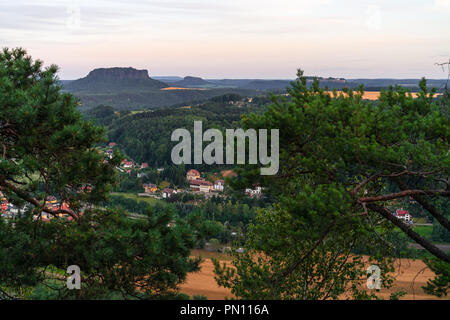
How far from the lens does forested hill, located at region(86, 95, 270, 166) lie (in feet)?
261

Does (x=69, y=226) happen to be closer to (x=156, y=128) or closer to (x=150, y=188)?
(x=150, y=188)

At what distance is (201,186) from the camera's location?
57750 millimetres

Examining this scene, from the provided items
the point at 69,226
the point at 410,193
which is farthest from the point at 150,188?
the point at 410,193

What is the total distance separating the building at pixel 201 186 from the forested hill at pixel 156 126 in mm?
11797

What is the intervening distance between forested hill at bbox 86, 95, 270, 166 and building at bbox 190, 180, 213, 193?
38.7ft

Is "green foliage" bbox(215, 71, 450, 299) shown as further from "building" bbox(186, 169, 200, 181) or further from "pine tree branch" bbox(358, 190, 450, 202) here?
"building" bbox(186, 169, 200, 181)

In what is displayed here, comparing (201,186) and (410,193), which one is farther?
(201,186)

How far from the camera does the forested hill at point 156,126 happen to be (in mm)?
79500

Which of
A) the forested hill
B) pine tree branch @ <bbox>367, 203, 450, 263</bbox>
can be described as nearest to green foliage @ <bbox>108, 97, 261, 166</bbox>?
the forested hill

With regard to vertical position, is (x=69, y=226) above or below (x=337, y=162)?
below

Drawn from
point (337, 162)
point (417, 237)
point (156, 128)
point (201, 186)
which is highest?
point (337, 162)

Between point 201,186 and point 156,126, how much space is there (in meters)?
37.2

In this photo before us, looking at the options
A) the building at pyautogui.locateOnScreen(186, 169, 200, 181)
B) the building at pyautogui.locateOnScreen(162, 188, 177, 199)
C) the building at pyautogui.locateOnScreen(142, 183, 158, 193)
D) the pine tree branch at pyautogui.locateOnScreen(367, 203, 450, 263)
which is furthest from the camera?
the building at pyautogui.locateOnScreen(186, 169, 200, 181)
